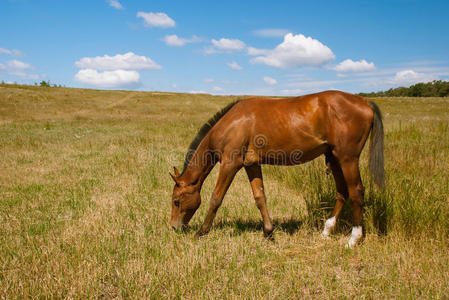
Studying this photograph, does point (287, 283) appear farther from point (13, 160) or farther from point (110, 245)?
point (13, 160)

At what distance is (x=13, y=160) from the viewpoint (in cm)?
965

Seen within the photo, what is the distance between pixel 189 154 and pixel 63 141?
39.1ft

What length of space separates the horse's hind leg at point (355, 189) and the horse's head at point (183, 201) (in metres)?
2.32

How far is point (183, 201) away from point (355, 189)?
265cm

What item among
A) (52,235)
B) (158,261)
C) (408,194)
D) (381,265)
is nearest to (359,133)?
(408,194)

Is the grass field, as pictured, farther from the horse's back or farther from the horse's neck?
the horse's back

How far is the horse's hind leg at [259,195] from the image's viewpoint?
4.30 m

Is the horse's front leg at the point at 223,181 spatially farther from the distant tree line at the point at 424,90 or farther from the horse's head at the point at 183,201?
the distant tree line at the point at 424,90

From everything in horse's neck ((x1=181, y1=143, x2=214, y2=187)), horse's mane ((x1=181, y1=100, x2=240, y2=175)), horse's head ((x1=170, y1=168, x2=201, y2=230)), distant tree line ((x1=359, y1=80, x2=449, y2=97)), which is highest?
distant tree line ((x1=359, y1=80, x2=449, y2=97))

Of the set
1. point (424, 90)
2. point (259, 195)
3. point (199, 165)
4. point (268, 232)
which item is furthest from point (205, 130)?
point (424, 90)

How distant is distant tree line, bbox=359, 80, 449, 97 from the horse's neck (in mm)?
86476

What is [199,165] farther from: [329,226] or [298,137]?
[329,226]

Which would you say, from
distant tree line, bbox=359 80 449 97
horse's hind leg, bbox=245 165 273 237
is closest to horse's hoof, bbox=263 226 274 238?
horse's hind leg, bbox=245 165 273 237

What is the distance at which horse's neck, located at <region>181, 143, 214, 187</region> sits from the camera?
4516 mm
